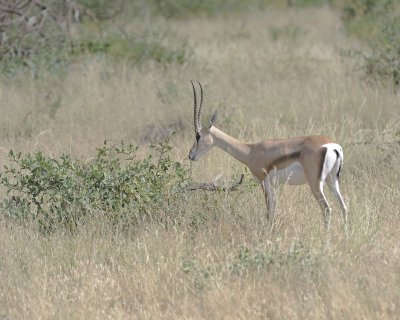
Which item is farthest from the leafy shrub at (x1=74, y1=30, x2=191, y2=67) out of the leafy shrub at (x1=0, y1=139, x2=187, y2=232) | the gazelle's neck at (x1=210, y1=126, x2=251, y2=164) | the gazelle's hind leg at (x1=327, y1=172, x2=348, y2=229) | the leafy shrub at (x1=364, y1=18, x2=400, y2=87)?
the gazelle's hind leg at (x1=327, y1=172, x2=348, y2=229)

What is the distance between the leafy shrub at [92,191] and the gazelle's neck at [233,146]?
50 cm

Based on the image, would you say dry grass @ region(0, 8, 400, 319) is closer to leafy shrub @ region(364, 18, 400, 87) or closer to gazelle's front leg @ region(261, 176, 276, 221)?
gazelle's front leg @ region(261, 176, 276, 221)

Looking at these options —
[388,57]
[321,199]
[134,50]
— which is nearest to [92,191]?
[321,199]

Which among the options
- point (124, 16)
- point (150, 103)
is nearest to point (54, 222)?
point (150, 103)

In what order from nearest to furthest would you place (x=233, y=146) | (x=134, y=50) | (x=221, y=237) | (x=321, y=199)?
(x=221, y=237), (x=321, y=199), (x=233, y=146), (x=134, y=50)

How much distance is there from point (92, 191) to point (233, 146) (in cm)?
112

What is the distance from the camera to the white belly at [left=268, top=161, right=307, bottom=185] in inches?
229

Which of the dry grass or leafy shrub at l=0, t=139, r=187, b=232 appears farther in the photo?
leafy shrub at l=0, t=139, r=187, b=232

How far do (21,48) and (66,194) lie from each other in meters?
6.31

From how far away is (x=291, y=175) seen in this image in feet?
19.2

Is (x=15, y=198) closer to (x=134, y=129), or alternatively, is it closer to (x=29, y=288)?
(x=29, y=288)

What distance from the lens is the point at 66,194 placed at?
5.96 metres

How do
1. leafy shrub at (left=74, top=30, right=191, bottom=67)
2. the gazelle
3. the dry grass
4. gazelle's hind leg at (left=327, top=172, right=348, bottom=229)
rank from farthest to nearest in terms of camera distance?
leafy shrub at (left=74, top=30, right=191, bottom=67)
gazelle's hind leg at (left=327, top=172, right=348, bottom=229)
the gazelle
the dry grass

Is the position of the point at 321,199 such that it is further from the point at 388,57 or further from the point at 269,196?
the point at 388,57
